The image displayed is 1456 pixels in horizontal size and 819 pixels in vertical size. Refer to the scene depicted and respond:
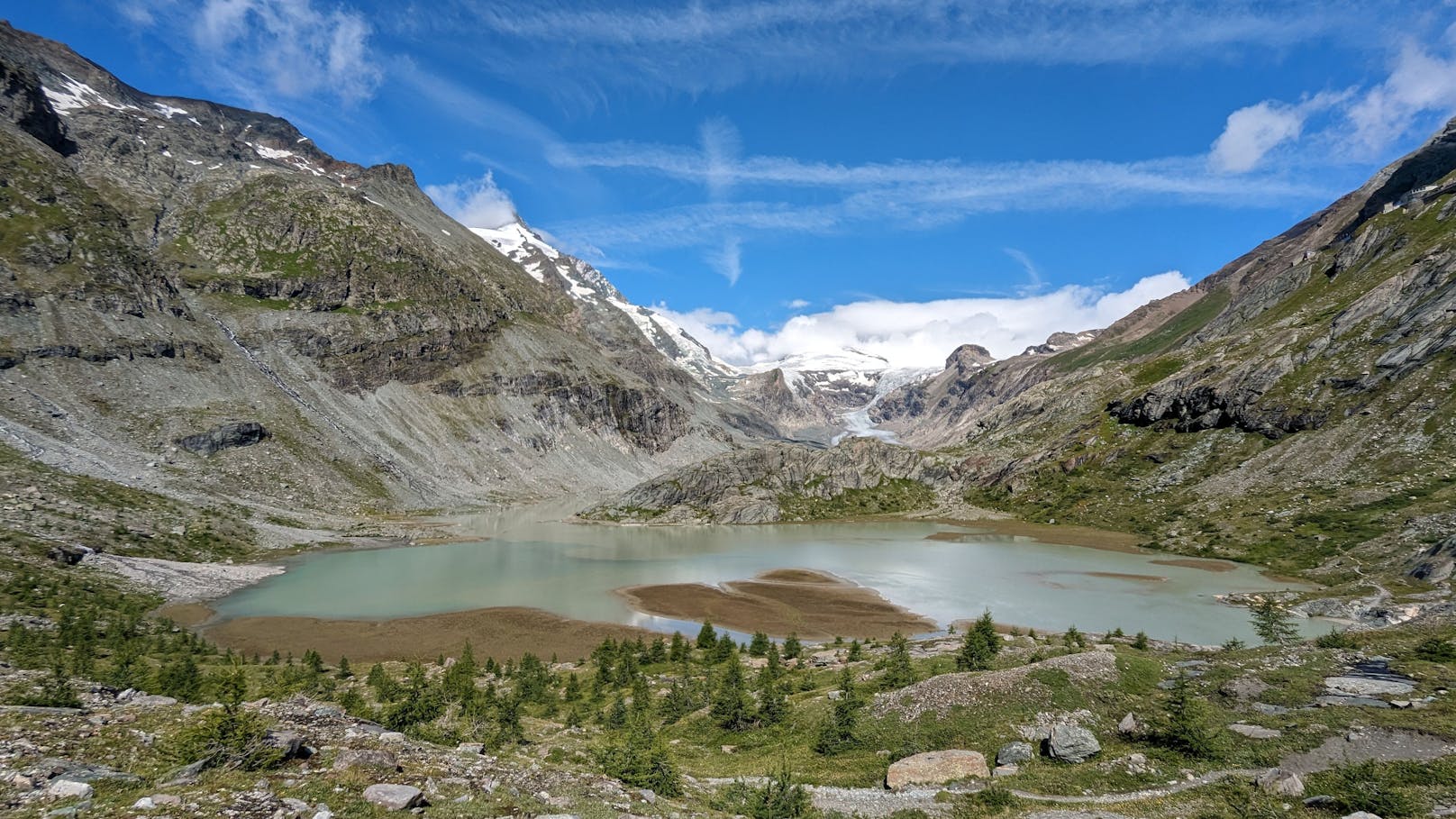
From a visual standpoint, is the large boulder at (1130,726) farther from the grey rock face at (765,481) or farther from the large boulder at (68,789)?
the grey rock face at (765,481)

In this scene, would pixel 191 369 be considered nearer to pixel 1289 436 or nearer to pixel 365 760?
pixel 365 760

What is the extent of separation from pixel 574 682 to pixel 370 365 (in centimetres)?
18345

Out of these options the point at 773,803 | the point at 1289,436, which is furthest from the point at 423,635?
the point at 1289,436

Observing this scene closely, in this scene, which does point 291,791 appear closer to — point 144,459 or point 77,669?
point 77,669

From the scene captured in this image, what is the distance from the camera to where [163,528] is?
2985 inches

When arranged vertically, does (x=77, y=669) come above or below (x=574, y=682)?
above

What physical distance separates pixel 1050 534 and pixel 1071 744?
116099 millimetres

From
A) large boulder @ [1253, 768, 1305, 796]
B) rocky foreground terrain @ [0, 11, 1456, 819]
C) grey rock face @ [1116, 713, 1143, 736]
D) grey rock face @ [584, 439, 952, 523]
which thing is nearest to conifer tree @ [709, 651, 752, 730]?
rocky foreground terrain @ [0, 11, 1456, 819]

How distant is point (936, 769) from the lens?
20.0m

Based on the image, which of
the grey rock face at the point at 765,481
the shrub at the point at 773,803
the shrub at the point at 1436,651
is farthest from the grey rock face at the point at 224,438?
the shrub at the point at 1436,651

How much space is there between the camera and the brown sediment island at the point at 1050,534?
10669cm

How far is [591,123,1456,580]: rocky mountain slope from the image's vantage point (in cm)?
8281

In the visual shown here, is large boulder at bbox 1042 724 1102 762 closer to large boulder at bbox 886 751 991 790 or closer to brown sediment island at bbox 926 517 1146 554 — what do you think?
large boulder at bbox 886 751 991 790

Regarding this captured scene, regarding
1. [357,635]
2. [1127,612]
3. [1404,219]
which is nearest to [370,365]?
[357,635]
